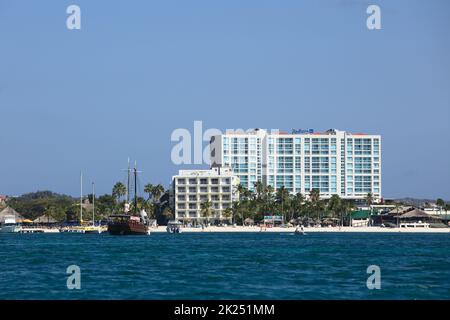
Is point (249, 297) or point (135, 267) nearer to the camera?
point (249, 297)

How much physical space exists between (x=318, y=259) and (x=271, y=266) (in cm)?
1338

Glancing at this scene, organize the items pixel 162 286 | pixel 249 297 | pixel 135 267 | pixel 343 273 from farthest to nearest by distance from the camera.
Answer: pixel 135 267 → pixel 343 273 → pixel 162 286 → pixel 249 297

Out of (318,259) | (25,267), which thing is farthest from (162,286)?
(318,259)

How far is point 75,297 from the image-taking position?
5103cm

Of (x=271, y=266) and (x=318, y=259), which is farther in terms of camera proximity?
(x=318, y=259)
